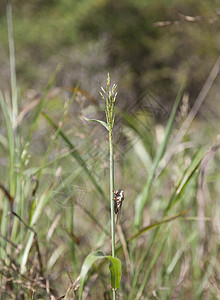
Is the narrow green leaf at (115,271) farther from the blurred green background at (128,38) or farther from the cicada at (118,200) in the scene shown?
the blurred green background at (128,38)

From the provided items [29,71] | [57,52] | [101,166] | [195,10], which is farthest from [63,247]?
A: [195,10]

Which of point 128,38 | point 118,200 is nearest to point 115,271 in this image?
point 118,200

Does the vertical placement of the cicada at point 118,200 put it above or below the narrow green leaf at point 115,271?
above

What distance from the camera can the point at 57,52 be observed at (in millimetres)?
10469

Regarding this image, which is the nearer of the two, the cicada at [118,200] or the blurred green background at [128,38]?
the cicada at [118,200]

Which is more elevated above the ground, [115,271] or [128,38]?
[115,271]

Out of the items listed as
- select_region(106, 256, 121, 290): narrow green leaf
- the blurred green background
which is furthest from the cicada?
the blurred green background

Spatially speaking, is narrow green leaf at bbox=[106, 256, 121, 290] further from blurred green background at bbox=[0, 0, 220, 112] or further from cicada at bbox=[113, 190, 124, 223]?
blurred green background at bbox=[0, 0, 220, 112]

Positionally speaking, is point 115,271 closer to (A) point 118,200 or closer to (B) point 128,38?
(A) point 118,200

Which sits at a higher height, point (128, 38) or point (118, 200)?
point (118, 200)

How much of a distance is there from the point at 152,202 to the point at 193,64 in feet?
31.5

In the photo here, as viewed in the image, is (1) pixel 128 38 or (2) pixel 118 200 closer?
(2) pixel 118 200

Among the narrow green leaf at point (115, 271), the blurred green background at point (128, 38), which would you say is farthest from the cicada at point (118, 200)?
the blurred green background at point (128, 38)

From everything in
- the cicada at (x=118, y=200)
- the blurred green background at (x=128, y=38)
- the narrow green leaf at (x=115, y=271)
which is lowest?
the blurred green background at (x=128, y=38)
